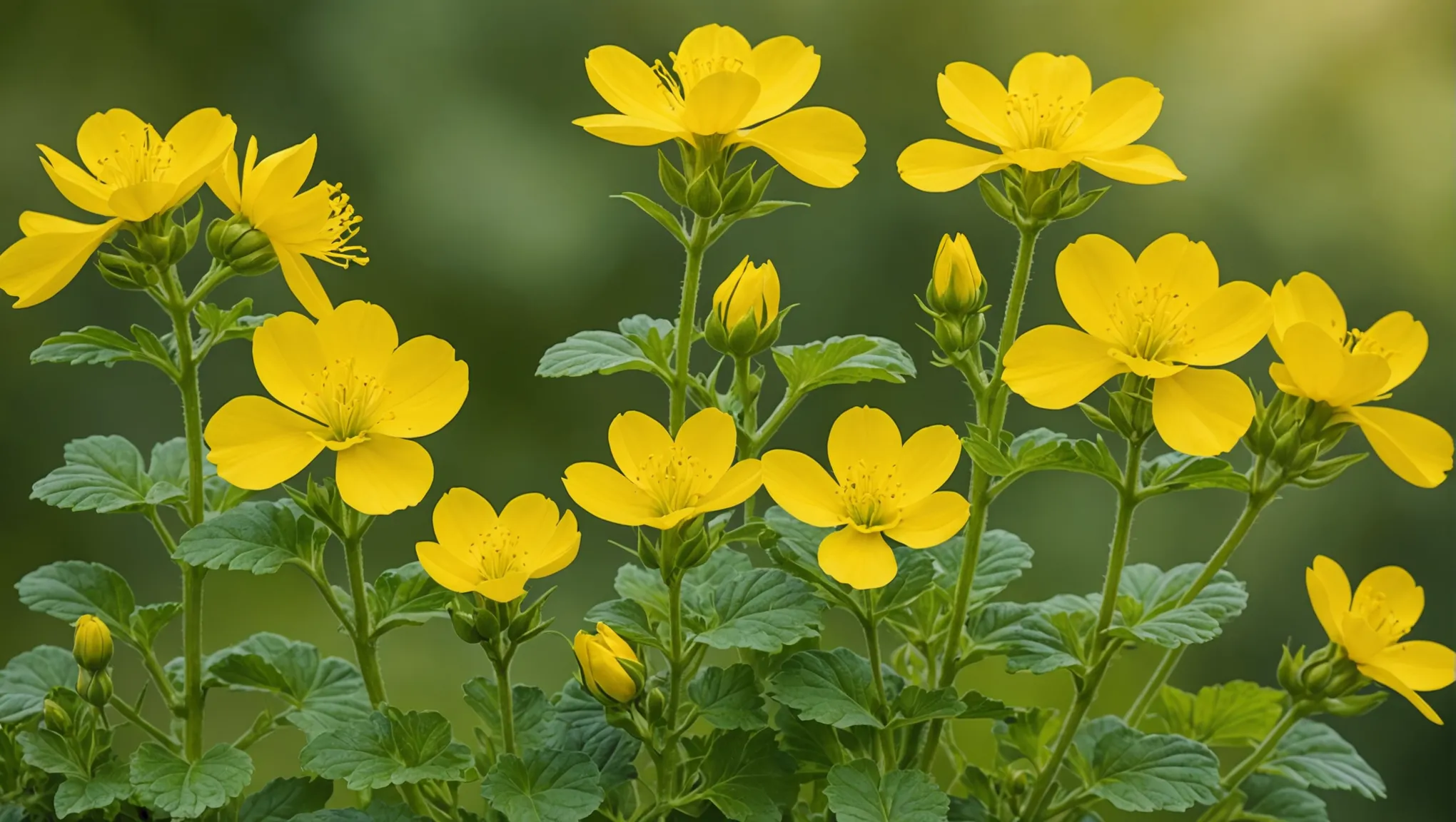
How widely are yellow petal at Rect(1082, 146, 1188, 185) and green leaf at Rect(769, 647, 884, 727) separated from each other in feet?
0.88

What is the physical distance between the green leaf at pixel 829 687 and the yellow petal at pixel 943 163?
237 mm

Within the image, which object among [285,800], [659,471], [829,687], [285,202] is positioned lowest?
[285,800]

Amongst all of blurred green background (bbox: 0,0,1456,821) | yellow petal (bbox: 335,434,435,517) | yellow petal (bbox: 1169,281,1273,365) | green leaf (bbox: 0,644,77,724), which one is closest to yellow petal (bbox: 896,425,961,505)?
yellow petal (bbox: 1169,281,1273,365)

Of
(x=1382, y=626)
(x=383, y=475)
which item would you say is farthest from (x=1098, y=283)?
(x=383, y=475)

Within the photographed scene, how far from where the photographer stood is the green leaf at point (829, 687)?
67 cm

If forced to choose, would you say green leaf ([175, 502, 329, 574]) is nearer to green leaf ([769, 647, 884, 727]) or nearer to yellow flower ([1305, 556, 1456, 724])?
green leaf ([769, 647, 884, 727])

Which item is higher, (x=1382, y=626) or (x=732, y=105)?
(x=732, y=105)

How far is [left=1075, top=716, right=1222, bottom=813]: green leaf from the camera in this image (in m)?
0.70

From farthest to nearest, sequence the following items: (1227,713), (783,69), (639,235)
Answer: (639,235) < (1227,713) < (783,69)

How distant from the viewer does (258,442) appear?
67cm

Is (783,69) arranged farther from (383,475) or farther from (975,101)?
(383,475)

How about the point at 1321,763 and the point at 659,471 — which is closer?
the point at 659,471

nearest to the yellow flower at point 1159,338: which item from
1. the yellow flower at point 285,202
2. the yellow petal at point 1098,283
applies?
the yellow petal at point 1098,283

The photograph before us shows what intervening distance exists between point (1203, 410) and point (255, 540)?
1.47 feet
